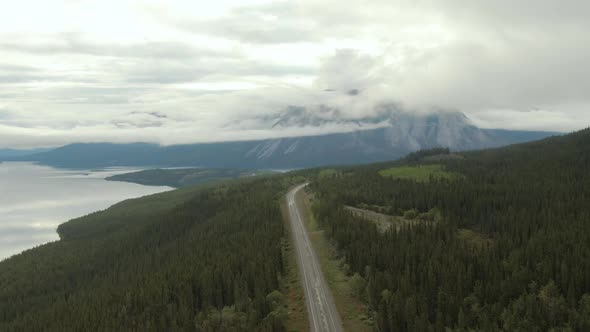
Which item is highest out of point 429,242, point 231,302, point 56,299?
point 429,242

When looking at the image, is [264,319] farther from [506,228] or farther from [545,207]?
[545,207]

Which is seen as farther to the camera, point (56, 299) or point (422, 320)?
point (56, 299)

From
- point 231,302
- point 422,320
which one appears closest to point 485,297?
point 422,320

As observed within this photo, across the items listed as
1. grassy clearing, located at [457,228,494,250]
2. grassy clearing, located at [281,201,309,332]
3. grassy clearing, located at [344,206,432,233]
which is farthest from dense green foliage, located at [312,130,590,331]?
grassy clearing, located at [281,201,309,332]

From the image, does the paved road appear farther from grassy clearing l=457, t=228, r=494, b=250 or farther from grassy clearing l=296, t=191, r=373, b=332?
grassy clearing l=457, t=228, r=494, b=250

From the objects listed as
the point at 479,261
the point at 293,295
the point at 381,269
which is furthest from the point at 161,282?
the point at 479,261

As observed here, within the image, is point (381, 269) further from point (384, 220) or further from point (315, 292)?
point (384, 220)
